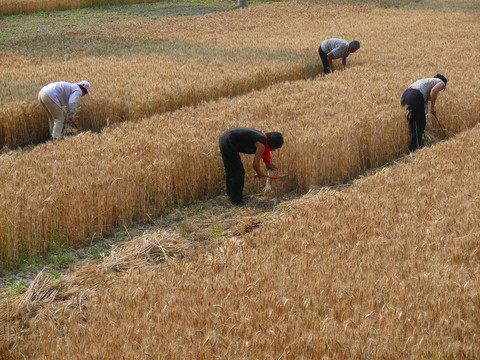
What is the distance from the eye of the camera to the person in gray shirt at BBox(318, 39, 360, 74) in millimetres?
14098

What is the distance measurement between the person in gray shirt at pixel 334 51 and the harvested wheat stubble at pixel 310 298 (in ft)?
27.7

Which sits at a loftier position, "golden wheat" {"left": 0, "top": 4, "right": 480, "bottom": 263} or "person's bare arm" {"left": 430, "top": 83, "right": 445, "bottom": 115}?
"person's bare arm" {"left": 430, "top": 83, "right": 445, "bottom": 115}

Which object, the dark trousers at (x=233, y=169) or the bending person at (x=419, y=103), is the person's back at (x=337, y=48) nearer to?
the bending person at (x=419, y=103)

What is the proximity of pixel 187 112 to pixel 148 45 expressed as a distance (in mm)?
9539

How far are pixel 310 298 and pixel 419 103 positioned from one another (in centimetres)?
610

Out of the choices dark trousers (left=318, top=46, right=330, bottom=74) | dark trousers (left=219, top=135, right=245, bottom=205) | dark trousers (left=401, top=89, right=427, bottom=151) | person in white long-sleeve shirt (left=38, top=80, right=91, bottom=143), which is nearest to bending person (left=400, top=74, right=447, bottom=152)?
dark trousers (left=401, top=89, right=427, bottom=151)

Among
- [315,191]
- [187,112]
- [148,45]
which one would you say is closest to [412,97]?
[315,191]

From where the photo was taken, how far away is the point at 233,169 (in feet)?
25.5

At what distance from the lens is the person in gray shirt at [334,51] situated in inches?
555

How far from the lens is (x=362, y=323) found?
3.96 m

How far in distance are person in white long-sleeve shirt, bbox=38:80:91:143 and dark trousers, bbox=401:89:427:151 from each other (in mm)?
5711

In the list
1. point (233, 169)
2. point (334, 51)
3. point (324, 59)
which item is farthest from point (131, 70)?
point (233, 169)

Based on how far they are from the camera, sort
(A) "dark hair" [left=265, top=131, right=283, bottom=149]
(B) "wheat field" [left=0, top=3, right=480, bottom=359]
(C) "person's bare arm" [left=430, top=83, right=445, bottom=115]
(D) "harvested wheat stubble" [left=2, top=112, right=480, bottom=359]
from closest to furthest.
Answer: (D) "harvested wheat stubble" [left=2, top=112, right=480, bottom=359]
(B) "wheat field" [left=0, top=3, right=480, bottom=359]
(A) "dark hair" [left=265, top=131, right=283, bottom=149]
(C) "person's bare arm" [left=430, top=83, right=445, bottom=115]

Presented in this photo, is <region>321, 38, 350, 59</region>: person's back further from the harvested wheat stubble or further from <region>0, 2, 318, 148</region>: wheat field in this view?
the harvested wheat stubble
